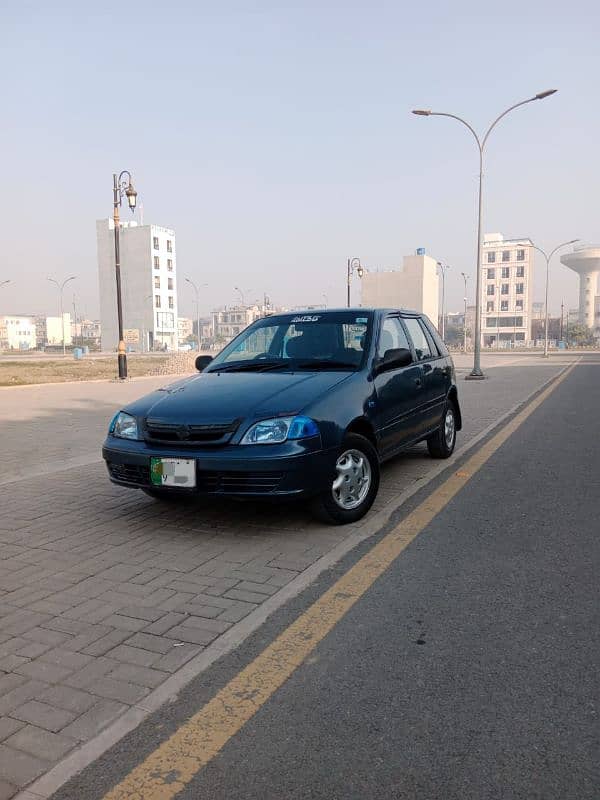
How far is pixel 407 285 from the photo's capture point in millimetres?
118688

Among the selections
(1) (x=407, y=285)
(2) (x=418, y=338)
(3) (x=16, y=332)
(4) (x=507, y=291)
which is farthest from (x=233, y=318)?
(2) (x=418, y=338)

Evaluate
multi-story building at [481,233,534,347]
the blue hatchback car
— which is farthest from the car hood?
multi-story building at [481,233,534,347]

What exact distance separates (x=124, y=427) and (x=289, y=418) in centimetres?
133

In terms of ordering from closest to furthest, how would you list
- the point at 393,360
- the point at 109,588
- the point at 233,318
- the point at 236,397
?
the point at 109,588 < the point at 236,397 < the point at 393,360 < the point at 233,318

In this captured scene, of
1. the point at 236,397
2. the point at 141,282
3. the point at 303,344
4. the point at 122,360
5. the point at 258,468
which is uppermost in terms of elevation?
the point at 141,282

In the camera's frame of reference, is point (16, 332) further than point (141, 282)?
Yes

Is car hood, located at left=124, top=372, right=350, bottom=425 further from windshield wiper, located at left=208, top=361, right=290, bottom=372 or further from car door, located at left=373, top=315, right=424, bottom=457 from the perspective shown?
car door, located at left=373, top=315, right=424, bottom=457

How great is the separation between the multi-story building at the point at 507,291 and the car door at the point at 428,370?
116 meters

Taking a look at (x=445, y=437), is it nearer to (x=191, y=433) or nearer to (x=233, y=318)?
(x=191, y=433)

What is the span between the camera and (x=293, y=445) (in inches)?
169

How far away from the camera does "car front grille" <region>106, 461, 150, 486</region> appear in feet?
14.9

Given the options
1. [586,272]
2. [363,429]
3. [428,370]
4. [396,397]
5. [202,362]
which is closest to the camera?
[363,429]

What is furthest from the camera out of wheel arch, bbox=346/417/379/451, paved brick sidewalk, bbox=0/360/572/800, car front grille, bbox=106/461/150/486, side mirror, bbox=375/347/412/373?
side mirror, bbox=375/347/412/373

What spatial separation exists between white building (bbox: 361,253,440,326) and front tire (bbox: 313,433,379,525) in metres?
111
